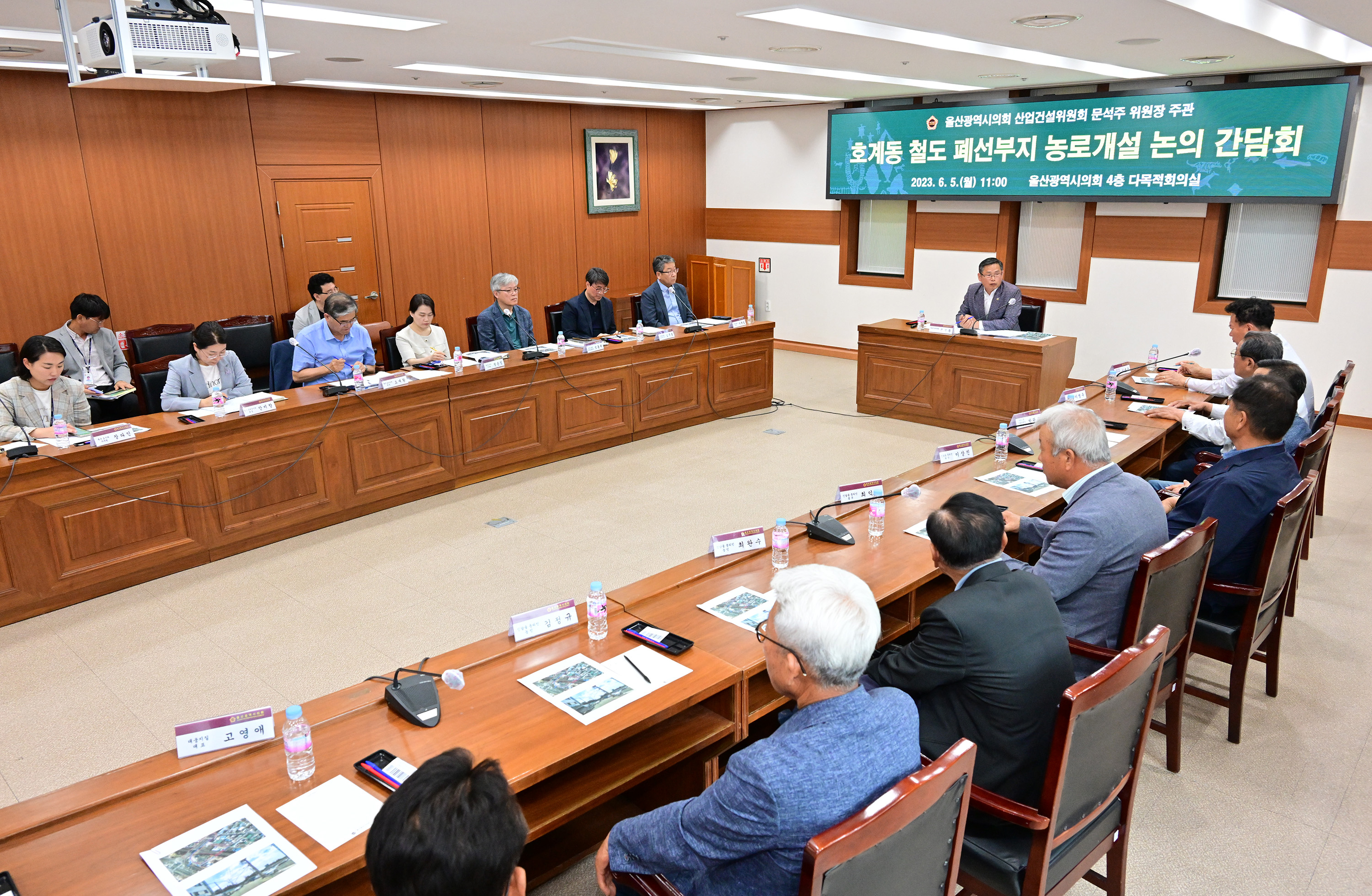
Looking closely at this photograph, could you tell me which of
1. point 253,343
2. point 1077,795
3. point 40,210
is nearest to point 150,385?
point 253,343

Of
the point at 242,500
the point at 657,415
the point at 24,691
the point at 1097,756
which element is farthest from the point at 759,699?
the point at 657,415

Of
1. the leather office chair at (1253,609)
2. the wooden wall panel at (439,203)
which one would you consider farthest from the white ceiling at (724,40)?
the leather office chair at (1253,609)

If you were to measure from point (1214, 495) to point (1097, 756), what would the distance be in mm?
Answer: 1594

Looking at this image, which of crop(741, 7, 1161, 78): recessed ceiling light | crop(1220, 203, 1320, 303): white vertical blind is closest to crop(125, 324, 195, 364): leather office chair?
crop(741, 7, 1161, 78): recessed ceiling light

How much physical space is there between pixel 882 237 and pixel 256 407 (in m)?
7.07

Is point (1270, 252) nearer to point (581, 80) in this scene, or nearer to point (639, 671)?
point (581, 80)

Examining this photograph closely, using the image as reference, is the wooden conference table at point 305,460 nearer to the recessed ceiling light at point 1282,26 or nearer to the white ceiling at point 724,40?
the white ceiling at point 724,40

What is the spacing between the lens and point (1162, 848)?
266cm

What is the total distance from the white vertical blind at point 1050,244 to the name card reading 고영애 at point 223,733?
825 cm

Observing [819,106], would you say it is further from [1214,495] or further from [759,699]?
[759,699]

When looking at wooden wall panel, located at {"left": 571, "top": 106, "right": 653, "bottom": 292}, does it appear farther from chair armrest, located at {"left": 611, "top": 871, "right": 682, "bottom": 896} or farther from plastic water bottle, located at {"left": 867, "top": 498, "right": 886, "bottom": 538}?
chair armrest, located at {"left": 611, "top": 871, "right": 682, "bottom": 896}

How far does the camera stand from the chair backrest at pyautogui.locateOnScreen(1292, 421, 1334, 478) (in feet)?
11.9

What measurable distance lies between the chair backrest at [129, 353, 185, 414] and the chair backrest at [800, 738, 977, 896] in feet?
17.3

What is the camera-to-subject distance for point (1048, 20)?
4.80 m
